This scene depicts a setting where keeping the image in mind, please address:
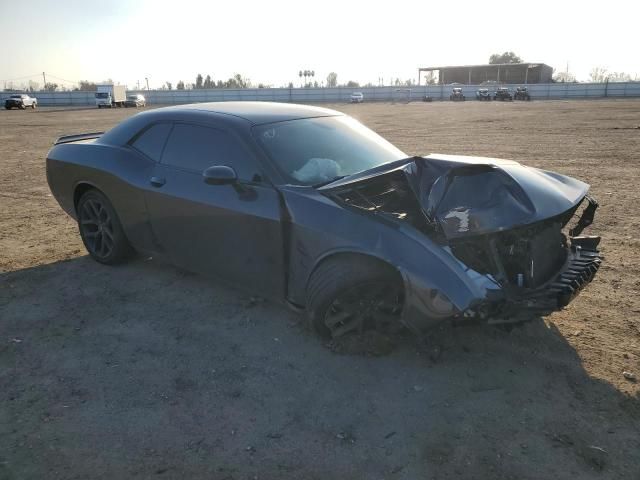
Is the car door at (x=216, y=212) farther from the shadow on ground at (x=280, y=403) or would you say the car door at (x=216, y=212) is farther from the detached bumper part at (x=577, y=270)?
the detached bumper part at (x=577, y=270)

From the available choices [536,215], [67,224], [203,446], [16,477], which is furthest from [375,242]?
[67,224]

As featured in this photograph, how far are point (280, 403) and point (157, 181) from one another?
228cm

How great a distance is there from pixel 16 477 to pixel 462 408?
233cm

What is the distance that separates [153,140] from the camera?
14.9 feet

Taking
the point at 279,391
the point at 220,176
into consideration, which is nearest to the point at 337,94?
the point at 220,176

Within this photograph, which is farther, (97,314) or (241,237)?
(97,314)

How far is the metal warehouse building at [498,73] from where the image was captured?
3354 inches

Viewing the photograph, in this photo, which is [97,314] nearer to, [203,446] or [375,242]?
[203,446]

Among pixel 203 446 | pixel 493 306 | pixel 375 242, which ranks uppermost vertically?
pixel 375 242

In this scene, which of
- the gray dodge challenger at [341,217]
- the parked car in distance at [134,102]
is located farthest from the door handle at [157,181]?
the parked car in distance at [134,102]

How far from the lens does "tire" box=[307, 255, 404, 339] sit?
125 inches

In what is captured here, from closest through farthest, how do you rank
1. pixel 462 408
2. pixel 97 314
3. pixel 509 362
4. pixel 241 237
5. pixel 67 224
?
pixel 462 408
pixel 509 362
pixel 241 237
pixel 97 314
pixel 67 224

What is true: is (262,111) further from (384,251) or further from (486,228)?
(486,228)

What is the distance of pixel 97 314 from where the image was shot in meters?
4.16
